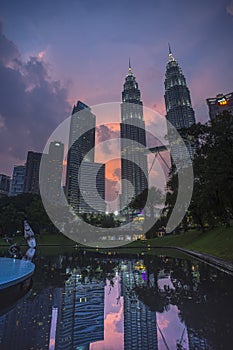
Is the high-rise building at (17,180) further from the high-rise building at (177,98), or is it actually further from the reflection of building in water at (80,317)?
the reflection of building in water at (80,317)

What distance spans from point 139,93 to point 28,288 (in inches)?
6852

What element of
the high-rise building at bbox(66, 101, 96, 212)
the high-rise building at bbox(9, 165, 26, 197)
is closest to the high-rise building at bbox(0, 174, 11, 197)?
the high-rise building at bbox(9, 165, 26, 197)

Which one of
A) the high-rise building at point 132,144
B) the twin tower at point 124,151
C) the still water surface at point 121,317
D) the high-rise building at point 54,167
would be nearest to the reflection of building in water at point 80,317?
the still water surface at point 121,317

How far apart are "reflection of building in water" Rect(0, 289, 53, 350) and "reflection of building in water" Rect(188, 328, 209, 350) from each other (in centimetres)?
284

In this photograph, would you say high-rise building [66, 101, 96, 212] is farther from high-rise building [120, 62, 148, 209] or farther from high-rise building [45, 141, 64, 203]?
high-rise building [120, 62, 148, 209]

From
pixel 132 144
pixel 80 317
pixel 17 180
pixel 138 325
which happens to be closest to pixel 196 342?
pixel 138 325

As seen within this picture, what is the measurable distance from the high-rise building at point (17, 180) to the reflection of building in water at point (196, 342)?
153544mm

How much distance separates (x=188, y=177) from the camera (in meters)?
23.0

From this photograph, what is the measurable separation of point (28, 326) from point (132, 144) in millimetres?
119883

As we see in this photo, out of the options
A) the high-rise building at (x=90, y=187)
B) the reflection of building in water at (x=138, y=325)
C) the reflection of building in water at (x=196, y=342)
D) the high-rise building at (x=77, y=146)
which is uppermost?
the high-rise building at (x=77, y=146)

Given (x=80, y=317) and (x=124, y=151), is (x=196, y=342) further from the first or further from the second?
(x=124, y=151)

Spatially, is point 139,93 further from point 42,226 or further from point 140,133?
point 42,226

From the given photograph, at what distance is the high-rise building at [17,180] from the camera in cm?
14438

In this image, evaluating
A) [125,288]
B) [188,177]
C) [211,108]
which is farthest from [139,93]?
[125,288]
